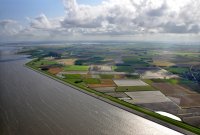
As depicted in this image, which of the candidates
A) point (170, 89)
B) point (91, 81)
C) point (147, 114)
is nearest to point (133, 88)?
point (170, 89)

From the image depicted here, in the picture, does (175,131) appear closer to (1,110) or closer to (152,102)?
(152,102)

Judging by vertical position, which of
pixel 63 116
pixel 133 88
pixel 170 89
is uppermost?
pixel 63 116

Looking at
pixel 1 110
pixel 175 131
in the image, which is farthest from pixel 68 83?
pixel 175 131

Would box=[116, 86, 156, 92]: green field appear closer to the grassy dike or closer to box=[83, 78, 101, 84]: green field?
the grassy dike

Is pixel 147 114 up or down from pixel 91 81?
up

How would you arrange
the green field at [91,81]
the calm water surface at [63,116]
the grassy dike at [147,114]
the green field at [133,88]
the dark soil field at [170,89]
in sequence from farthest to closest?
the green field at [91,81]
the green field at [133,88]
the dark soil field at [170,89]
the grassy dike at [147,114]
the calm water surface at [63,116]

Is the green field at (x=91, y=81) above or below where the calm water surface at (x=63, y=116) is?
below

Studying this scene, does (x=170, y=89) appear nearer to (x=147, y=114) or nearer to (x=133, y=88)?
(x=133, y=88)

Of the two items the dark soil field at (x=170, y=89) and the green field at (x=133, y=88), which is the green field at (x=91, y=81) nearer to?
the green field at (x=133, y=88)

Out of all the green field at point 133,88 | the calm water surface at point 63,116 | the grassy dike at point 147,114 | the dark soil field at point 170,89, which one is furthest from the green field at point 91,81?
the dark soil field at point 170,89
